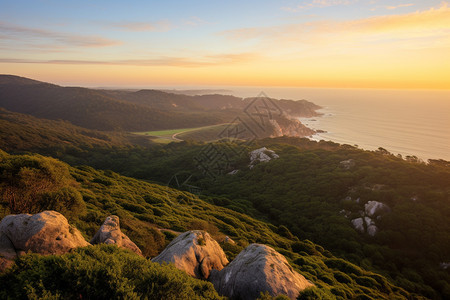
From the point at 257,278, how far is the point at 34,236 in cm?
1231

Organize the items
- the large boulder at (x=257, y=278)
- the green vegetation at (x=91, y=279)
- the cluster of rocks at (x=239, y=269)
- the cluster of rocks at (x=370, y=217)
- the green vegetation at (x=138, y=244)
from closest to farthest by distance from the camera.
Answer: the green vegetation at (x=91, y=279) → the green vegetation at (x=138, y=244) → the large boulder at (x=257, y=278) → the cluster of rocks at (x=239, y=269) → the cluster of rocks at (x=370, y=217)

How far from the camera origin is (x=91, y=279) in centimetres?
948

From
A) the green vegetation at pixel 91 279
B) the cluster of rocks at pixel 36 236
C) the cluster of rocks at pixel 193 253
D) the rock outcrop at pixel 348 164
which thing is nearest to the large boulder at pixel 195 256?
the cluster of rocks at pixel 193 253

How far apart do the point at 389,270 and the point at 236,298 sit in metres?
34.5

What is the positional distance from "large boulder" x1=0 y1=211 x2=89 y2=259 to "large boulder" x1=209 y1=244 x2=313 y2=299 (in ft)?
30.4

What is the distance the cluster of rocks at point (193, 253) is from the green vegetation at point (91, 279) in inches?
90.6

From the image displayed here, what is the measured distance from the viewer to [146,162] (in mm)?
110375

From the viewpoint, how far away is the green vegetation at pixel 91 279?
337 inches

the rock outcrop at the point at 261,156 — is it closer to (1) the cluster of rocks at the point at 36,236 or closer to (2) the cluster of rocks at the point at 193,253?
(2) the cluster of rocks at the point at 193,253

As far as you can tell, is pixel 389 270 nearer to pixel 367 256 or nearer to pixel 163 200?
pixel 367 256

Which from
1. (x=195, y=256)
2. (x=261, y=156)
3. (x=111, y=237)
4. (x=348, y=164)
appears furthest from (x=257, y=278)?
(x=261, y=156)

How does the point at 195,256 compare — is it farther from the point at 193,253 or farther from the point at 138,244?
the point at 138,244

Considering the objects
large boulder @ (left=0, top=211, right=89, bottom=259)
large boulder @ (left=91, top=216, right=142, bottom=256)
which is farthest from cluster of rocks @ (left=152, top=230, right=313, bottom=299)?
large boulder @ (left=0, top=211, right=89, bottom=259)

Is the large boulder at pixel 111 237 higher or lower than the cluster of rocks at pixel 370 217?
higher
